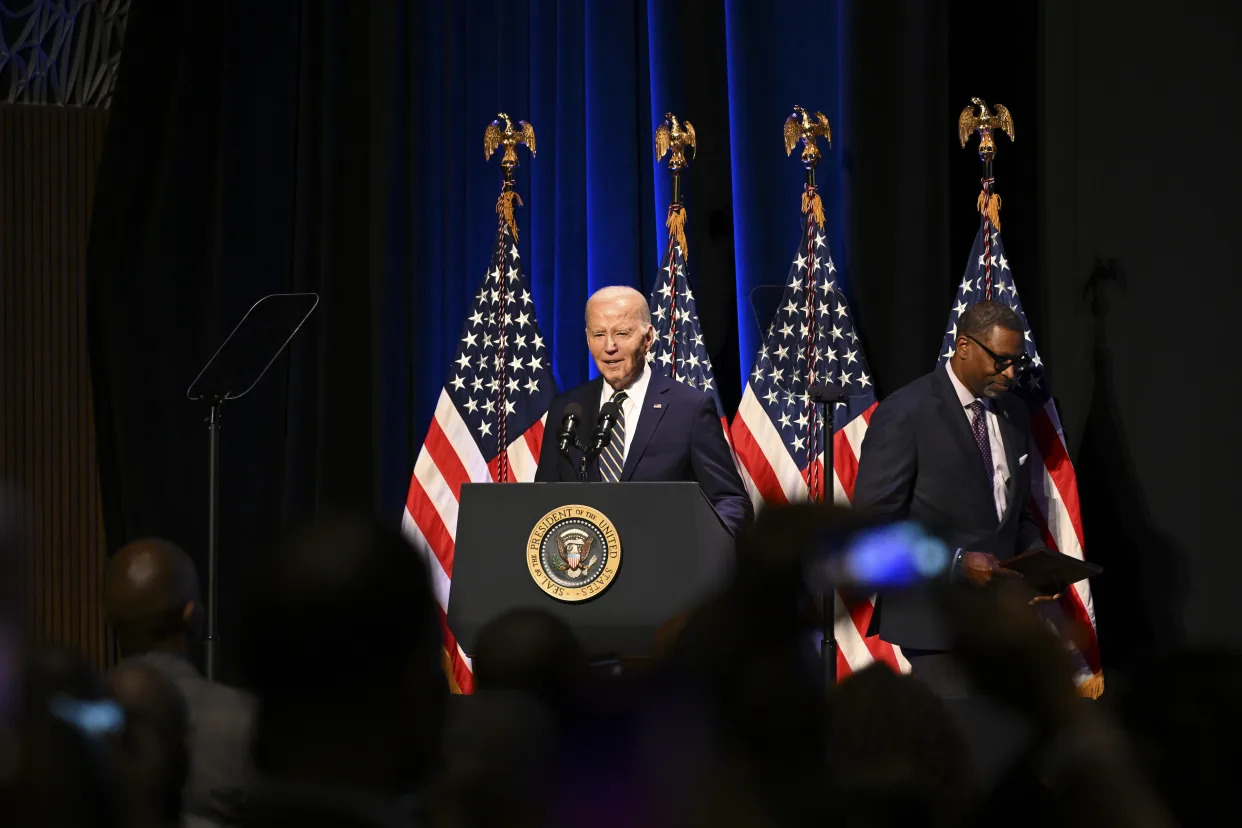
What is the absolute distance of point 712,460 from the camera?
455 cm

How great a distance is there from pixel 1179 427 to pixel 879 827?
4.57m

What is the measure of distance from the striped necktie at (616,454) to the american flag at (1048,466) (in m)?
1.34

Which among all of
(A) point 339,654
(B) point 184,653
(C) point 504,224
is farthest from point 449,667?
(A) point 339,654

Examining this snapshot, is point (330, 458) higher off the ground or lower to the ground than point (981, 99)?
lower

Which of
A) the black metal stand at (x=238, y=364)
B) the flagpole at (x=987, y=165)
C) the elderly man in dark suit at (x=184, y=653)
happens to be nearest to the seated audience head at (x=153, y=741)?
the elderly man in dark suit at (x=184, y=653)

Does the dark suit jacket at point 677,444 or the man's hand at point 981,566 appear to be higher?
the dark suit jacket at point 677,444

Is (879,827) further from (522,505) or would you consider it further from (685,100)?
(685,100)

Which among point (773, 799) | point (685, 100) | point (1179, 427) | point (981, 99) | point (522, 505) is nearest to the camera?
point (773, 799)

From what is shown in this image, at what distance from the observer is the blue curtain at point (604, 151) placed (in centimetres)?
646

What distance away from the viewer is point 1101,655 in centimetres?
557

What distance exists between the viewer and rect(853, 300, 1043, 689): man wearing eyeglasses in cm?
470

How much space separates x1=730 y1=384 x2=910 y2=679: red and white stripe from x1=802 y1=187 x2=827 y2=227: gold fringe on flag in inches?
28.1

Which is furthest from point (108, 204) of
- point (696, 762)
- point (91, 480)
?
point (696, 762)

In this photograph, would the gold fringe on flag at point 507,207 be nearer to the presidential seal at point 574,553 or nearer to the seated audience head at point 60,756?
the presidential seal at point 574,553
